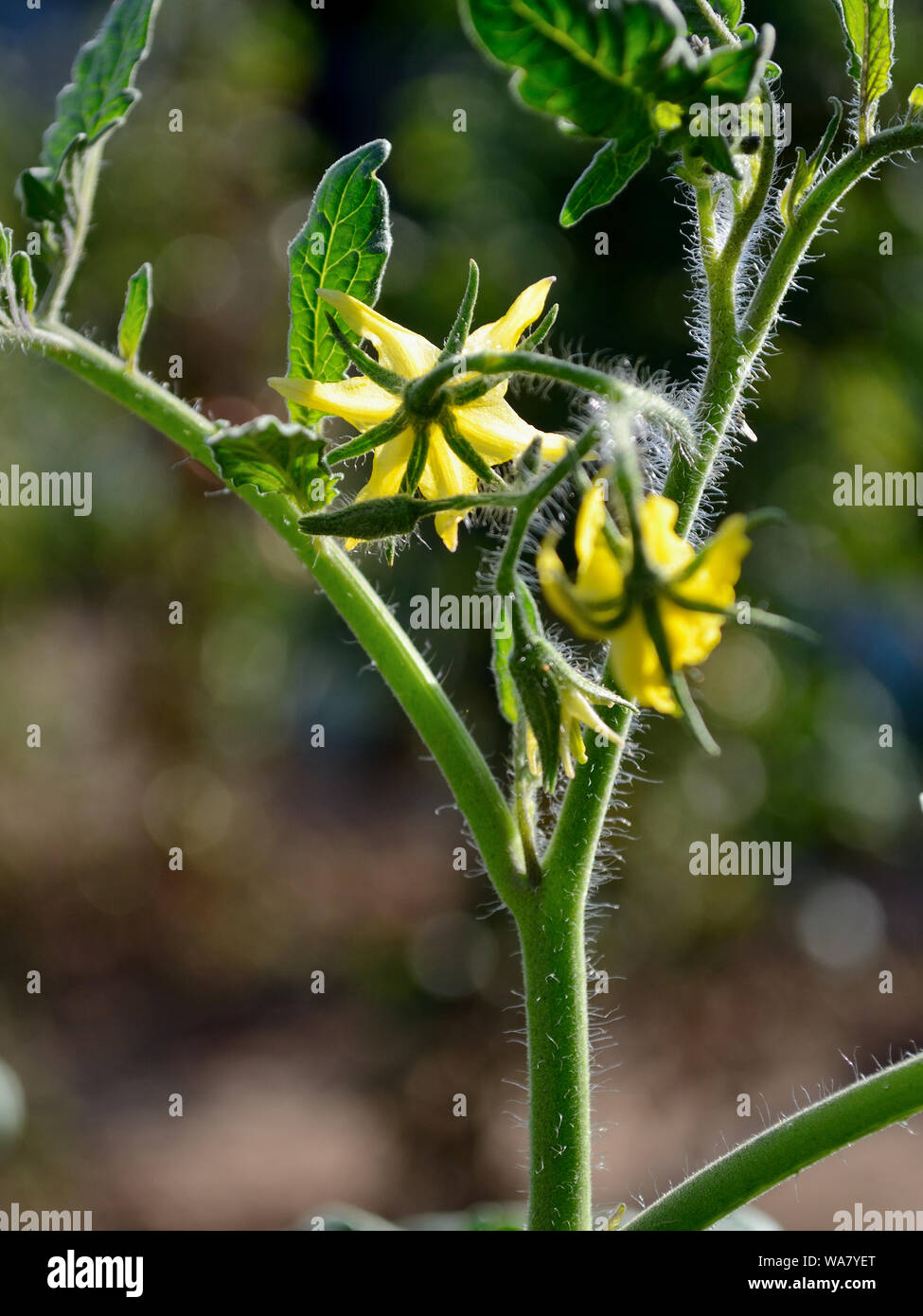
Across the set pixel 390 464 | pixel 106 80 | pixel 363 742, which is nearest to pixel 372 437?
pixel 390 464

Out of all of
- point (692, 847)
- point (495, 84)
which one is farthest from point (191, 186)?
point (692, 847)

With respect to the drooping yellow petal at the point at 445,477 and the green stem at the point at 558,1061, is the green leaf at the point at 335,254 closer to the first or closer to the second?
the drooping yellow petal at the point at 445,477

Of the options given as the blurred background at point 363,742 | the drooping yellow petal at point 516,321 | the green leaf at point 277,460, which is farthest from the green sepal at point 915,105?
the blurred background at point 363,742

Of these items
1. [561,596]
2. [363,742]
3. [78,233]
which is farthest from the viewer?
[363,742]

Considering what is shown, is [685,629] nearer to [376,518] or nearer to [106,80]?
[376,518]

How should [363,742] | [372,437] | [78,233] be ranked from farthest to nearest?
[363,742], [78,233], [372,437]

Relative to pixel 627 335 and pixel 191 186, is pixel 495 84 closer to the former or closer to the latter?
pixel 627 335
